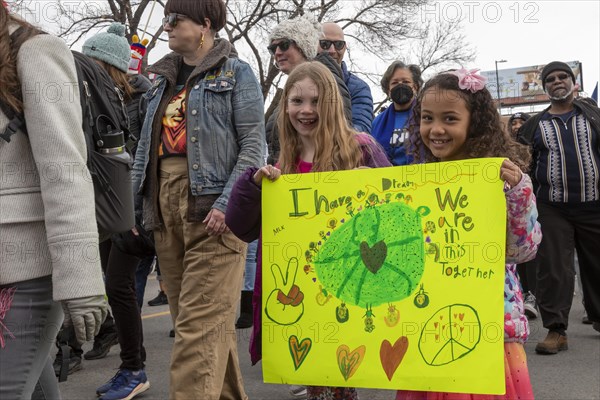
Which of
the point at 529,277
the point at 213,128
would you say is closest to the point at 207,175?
the point at 213,128

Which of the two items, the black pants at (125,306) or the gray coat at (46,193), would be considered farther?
the black pants at (125,306)

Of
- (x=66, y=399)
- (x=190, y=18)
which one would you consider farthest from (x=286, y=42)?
(x=66, y=399)

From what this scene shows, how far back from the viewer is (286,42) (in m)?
4.44

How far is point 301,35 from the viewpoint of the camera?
173 inches

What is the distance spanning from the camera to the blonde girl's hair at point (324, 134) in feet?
9.97

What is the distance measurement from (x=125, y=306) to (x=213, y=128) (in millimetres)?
1484

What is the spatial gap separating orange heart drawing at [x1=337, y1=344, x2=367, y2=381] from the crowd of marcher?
0.71ft

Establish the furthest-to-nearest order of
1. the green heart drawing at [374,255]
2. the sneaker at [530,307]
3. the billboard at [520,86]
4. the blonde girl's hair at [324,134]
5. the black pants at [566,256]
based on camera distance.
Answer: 1. the billboard at [520,86]
2. the sneaker at [530,307]
3. the black pants at [566,256]
4. the blonde girl's hair at [324,134]
5. the green heart drawing at [374,255]

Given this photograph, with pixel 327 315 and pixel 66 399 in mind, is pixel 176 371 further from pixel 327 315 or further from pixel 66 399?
pixel 66 399

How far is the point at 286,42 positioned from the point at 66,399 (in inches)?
95.6

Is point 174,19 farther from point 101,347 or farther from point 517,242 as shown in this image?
point 101,347

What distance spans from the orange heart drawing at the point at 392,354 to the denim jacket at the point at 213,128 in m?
1.16

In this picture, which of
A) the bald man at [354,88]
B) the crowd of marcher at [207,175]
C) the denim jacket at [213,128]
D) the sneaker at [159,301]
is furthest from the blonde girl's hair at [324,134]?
the sneaker at [159,301]

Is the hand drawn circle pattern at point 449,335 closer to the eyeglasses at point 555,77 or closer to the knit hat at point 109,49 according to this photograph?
the knit hat at point 109,49
